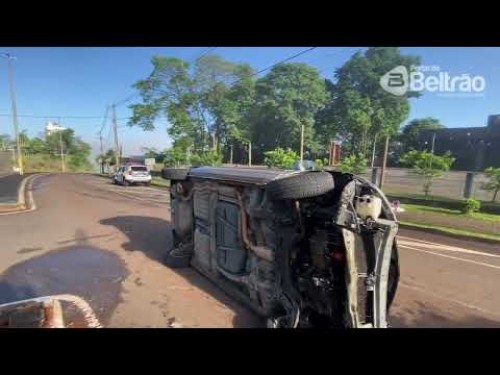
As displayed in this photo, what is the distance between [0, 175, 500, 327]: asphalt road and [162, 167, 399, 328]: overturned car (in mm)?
682

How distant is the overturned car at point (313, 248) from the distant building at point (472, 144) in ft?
106

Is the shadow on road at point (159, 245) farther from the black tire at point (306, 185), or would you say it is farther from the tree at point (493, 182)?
the tree at point (493, 182)

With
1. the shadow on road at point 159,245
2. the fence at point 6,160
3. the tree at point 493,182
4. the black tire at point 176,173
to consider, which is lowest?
the fence at point 6,160

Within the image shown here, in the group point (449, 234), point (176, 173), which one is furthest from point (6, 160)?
point (449, 234)

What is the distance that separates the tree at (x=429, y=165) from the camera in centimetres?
1438

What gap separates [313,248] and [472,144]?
36556mm

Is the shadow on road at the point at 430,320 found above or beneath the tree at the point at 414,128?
beneath

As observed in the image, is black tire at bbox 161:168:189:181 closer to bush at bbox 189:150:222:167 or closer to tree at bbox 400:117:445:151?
bush at bbox 189:150:222:167

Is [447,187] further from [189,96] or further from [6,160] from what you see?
[6,160]

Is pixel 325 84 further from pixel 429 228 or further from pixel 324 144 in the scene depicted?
pixel 429 228

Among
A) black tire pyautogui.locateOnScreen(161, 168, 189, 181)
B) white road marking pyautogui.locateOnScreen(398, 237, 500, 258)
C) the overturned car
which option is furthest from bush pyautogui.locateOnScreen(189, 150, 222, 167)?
the overturned car

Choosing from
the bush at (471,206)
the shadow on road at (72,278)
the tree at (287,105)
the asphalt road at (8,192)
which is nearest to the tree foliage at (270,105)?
the tree at (287,105)
